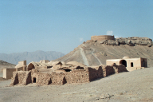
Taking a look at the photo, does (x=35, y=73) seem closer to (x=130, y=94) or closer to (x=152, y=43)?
(x=130, y=94)

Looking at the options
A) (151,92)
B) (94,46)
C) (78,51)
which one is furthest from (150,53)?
(151,92)

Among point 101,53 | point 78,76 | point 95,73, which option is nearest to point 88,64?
point 101,53

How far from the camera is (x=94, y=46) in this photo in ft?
199

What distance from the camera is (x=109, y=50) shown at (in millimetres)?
58750

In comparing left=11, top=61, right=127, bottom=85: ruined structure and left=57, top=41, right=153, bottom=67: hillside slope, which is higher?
left=57, top=41, right=153, bottom=67: hillside slope

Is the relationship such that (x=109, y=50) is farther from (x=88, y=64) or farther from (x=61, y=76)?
(x=61, y=76)

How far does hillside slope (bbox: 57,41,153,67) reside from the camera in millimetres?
52016

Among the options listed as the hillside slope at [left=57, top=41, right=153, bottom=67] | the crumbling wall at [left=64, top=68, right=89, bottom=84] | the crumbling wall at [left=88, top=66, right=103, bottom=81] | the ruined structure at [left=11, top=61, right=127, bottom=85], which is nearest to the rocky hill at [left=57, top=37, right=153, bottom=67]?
the hillside slope at [left=57, top=41, right=153, bottom=67]

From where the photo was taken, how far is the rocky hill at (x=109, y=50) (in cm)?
5284

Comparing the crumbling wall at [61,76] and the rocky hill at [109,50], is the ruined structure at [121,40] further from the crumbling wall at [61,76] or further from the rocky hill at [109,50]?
the crumbling wall at [61,76]

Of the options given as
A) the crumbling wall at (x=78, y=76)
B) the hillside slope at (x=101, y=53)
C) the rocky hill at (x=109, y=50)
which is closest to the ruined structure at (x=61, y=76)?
the crumbling wall at (x=78, y=76)

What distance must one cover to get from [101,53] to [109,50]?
4879 mm

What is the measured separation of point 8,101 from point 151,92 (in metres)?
7.90

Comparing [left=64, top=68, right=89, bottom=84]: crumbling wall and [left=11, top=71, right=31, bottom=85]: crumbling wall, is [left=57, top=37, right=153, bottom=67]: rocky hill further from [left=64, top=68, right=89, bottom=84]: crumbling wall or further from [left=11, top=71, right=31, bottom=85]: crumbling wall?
[left=64, top=68, right=89, bottom=84]: crumbling wall
